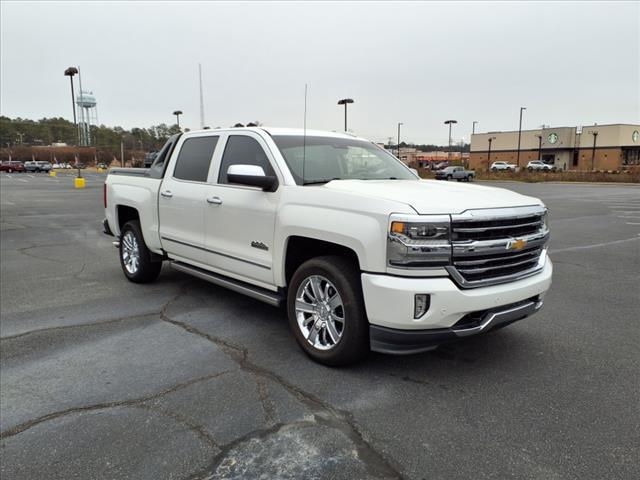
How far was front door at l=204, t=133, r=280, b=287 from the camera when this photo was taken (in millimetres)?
4332

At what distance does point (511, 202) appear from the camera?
148 inches

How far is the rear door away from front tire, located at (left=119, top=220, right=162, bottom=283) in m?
0.64

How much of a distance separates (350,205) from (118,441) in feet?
6.97

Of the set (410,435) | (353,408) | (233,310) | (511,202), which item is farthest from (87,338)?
(511,202)

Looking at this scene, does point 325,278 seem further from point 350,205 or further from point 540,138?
point 540,138

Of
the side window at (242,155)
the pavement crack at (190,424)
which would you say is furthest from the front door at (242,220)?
the pavement crack at (190,424)

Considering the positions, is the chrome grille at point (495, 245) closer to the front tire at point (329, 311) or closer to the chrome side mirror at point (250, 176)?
the front tire at point (329, 311)

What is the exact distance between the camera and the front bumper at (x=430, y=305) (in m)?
3.25

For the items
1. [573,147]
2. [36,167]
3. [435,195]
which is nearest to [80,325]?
[435,195]

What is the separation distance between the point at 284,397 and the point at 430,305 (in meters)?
1.18

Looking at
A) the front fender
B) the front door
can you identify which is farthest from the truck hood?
the front door

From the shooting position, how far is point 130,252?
6645mm

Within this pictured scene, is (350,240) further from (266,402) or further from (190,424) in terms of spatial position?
(190,424)

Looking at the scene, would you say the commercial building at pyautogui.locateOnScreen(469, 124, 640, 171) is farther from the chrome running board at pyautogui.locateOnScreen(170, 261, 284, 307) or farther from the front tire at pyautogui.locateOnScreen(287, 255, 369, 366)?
the front tire at pyautogui.locateOnScreen(287, 255, 369, 366)
